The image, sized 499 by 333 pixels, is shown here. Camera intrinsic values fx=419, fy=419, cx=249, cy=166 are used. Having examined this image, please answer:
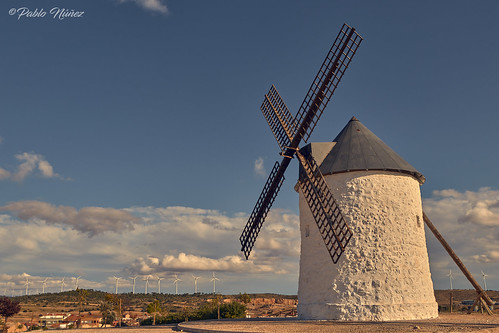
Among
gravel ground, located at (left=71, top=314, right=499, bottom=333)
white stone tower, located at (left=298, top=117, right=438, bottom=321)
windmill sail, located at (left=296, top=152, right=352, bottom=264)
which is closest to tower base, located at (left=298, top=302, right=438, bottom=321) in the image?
white stone tower, located at (left=298, top=117, right=438, bottom=321)

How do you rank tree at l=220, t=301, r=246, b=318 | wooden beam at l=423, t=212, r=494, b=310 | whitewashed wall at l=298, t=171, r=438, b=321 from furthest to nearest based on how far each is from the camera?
tree at l=220, t=301, r=246, b=318 < wooden beam at l=423, t=212, r=494, b=310 < whitewashed wall at l=298, t=171, r=438, b=321

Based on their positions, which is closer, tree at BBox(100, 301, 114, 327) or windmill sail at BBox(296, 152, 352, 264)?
windmill sail at BBox(296, 152, 352, 264)

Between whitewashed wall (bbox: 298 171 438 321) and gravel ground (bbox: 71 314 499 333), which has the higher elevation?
whitewashed wall (bbox: 298 171 438 321)

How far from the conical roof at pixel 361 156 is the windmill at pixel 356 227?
0.05m

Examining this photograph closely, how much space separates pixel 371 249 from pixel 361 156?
175 inches

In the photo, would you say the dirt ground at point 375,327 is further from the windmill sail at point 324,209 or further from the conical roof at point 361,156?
the conical roof at point 361,156

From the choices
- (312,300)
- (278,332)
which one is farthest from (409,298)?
(278,332)

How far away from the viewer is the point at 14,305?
3061cm

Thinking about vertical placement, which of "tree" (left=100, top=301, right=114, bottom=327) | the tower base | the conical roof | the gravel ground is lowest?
"tree" (left=100, top=301, right=114, bottom=327)

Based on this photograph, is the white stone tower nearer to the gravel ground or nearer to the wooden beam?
the gravel ground

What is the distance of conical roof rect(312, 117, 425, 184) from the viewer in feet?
65.2

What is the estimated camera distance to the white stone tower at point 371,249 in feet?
60.4

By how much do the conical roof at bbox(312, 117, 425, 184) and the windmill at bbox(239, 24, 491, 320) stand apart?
5 centimetres

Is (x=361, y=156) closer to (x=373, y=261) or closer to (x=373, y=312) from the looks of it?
(x=373, y=261)
